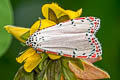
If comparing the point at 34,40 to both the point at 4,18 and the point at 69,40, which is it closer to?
the point at 69,40

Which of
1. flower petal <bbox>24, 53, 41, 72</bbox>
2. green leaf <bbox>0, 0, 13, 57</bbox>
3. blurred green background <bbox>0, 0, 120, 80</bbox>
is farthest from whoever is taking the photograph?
blurred green background <bbox>0, 0, 120, 80</bbox>

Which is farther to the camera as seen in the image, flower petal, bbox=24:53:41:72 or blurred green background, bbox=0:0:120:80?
blurred green background, bbox=0:0:120:80

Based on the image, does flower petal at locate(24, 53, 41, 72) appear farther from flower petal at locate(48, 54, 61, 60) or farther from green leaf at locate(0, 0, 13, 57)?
green leaf at locate(0, 0, 13, 57)

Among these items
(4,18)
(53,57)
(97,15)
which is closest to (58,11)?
(53,57)

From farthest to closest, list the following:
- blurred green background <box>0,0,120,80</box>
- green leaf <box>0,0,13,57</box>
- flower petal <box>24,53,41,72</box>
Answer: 1. blurred green background <box>0,0,120,80</box>
2. green leaf <box>0,0,13,57</box>
3. flower petal <box>24,53,41,72</box>

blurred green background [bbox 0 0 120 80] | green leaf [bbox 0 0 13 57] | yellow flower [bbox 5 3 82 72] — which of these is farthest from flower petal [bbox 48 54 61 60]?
blurred green background [bbox 0 0 120 80]

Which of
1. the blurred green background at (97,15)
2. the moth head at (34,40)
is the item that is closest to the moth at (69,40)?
the moth head at (34,40)
